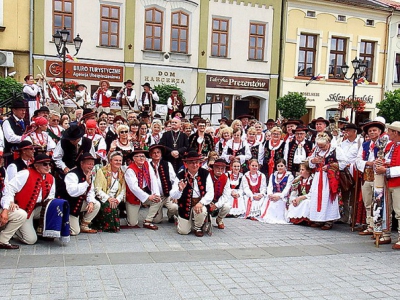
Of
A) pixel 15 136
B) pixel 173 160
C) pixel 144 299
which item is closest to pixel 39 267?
pixel 144 299

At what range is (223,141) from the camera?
31.9 ft

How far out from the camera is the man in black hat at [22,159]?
6395mm

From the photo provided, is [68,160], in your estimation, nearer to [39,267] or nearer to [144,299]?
[39,267]

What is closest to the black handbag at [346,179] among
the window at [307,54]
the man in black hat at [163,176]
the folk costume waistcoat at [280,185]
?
the folk costume waistcoat at [280,185]

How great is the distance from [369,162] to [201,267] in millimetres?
3418

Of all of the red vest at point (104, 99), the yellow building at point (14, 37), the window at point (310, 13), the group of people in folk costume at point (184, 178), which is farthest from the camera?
the window at point (310, 13)

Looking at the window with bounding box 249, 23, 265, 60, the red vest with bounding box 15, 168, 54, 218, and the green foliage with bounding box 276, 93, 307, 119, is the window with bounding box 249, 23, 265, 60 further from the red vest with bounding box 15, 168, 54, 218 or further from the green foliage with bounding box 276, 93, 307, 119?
the red vest with bounding box 15, 168, 54, 218

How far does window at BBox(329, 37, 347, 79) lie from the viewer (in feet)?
78.7

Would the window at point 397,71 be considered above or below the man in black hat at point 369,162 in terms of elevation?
above

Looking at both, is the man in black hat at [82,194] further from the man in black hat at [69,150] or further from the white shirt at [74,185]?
the man in black hat at [69,150]

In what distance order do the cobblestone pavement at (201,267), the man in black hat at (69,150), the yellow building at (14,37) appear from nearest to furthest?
the cobblestone pavement at (201,267)
the man in black hat at (69,150)
the yellow building at (14,37)

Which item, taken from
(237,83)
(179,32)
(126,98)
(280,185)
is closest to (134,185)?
(280,185)

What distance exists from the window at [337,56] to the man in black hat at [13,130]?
1945 cm

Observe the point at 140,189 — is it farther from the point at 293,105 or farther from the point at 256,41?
the point at 256,41
